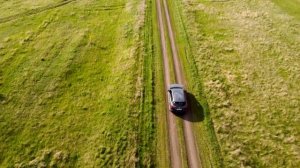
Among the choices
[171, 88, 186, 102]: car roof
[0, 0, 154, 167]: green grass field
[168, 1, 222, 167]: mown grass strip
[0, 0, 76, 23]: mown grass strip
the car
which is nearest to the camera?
[168, 1, 222, 167]: mown grass strip

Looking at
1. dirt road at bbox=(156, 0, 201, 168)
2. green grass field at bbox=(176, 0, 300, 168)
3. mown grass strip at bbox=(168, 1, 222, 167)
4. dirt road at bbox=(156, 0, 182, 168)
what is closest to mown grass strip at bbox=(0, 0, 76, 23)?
mown grass strip at bbox=(168, 1, 222, 167)

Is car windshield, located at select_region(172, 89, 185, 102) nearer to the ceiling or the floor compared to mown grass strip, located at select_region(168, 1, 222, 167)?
nearer to the ceiling

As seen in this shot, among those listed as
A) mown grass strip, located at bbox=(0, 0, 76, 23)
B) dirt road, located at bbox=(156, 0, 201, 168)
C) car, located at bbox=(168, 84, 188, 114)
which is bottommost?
dirt road, located at bbox=(156, 0, 201, 168)

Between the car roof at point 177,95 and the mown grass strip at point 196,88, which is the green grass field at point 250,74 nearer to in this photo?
the mown grass strip at point 196,88

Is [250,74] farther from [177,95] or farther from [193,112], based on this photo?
[177,95]

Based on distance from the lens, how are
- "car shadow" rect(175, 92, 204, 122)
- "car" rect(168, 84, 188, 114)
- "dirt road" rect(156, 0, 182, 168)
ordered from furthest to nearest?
"car" rect(168, 84, 188, 114) → "car shadow" rect(175, 92, 204, 122) → "dirt road" rect(156, 0, 182, 168)

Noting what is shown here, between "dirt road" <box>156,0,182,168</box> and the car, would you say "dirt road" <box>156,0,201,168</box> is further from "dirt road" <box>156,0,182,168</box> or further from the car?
the car

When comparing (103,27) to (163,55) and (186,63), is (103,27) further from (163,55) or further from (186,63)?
(186,63)
